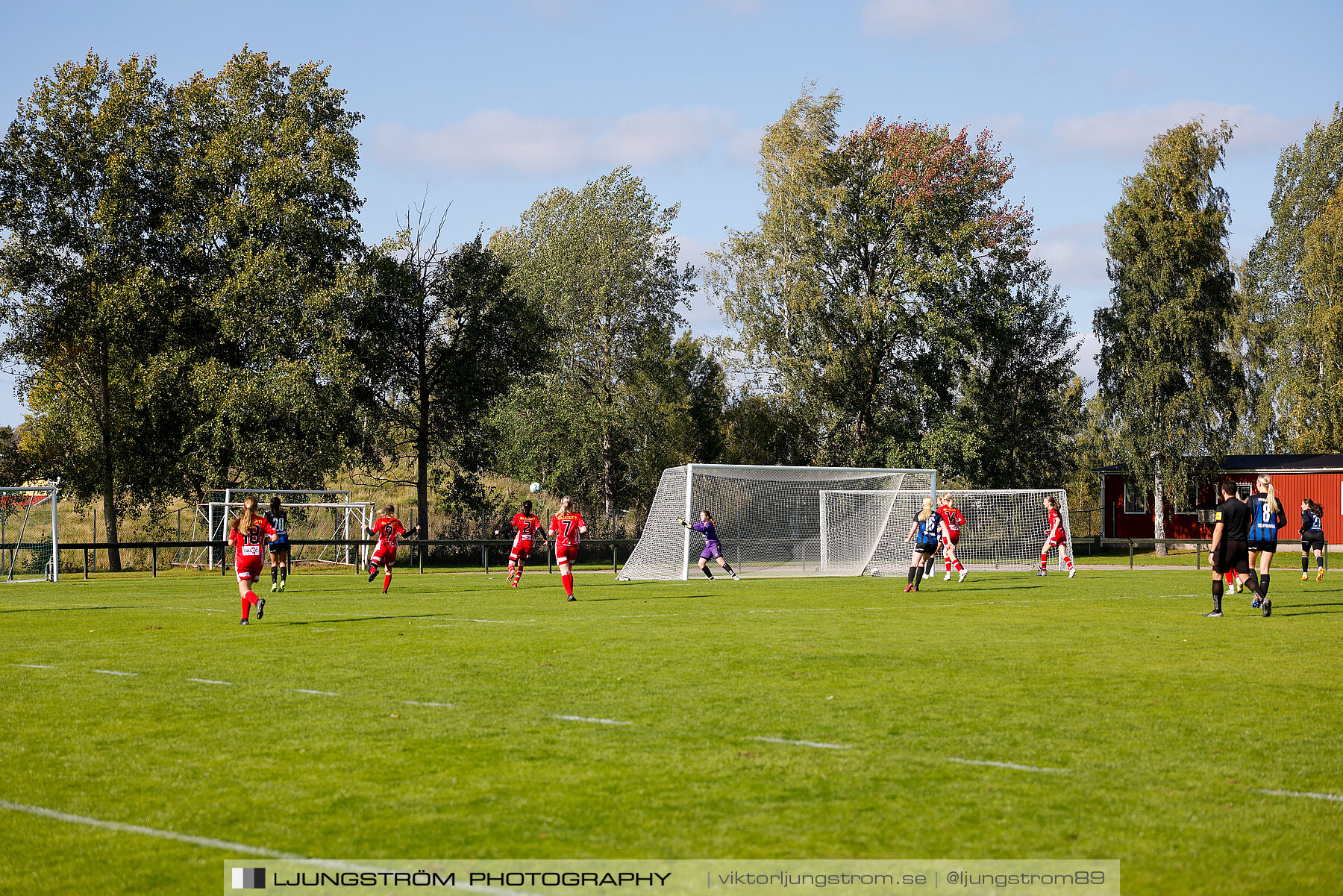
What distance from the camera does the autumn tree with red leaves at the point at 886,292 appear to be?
1743 inches

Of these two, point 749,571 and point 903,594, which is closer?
point 903,594

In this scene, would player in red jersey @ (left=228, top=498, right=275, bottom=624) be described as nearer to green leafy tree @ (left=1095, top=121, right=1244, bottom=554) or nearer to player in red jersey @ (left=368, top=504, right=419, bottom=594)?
player in red jersey @ (left=368, top=504, right=419, bottom=594)

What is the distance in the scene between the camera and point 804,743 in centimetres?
733

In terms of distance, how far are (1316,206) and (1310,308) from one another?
6233 millimetres

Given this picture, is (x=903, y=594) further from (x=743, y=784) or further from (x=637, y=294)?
(x=637, y=294)

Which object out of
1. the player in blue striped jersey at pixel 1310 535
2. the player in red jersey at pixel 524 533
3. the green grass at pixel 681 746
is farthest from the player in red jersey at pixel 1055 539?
the green grass at pixel 681 746

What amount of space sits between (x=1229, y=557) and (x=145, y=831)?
15.4 metres

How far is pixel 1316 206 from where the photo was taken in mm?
56625

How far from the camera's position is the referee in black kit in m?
16.3

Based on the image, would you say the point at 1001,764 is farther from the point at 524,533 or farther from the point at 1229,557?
the point at 524,533

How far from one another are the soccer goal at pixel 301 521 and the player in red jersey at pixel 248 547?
16415 mm

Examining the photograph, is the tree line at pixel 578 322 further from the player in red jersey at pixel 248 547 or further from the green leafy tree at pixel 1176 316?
the player in red jersey at pixel 248 547

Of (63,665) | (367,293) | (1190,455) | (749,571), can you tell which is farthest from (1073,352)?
(63,665)

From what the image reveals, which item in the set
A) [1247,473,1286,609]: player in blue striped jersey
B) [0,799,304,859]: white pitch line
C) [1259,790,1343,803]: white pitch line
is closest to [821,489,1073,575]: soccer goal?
[1247,473,1286,609]: player in blue striped jersey
